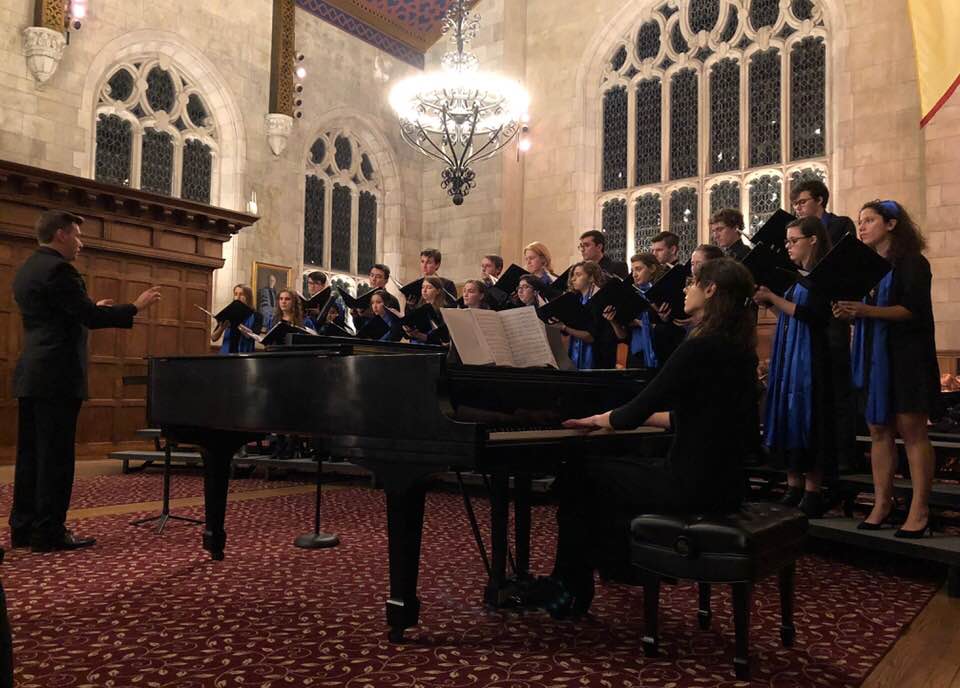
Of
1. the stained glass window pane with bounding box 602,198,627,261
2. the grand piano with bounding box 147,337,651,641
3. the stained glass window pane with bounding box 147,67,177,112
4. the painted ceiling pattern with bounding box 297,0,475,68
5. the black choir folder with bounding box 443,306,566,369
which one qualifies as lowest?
the grand piano with bounding box 147,337,651,641

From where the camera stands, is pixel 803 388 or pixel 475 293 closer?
pixel 803 388

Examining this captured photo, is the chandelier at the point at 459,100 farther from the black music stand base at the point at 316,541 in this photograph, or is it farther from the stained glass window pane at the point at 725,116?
the black music stand base at the point at 316,541

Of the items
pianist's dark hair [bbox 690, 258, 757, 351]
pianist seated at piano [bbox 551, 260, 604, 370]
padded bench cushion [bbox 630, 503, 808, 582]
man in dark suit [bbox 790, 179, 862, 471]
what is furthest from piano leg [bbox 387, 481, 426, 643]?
pianist seated at piano [bbox 551, 260, 604, 370]

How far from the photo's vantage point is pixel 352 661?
8.55ft

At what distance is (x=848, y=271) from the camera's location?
368 cm

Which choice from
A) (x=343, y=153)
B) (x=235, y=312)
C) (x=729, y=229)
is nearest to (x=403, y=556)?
(x=729, y=229)

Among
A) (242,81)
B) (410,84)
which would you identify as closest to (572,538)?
(410,84)

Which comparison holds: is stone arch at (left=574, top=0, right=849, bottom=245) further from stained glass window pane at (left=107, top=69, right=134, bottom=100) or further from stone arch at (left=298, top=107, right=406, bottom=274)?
stained glass window pane at (left=107, top=69, right=134, bottom=100)

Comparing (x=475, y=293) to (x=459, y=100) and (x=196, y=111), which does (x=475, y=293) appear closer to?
(x=459, y=100)

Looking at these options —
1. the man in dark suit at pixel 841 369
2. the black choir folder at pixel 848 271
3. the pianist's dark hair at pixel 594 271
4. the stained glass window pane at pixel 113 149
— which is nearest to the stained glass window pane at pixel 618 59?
→ the stained glass window pane at pixel 113 149

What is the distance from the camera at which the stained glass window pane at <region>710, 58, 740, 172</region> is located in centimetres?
1177

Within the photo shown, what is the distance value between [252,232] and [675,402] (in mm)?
10363

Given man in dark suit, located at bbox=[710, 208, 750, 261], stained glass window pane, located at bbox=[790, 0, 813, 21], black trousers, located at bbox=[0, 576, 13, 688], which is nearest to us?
black trousers, located at bbox=[0, 576, 13, 688]

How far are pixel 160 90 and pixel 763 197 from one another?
827 centimetres
